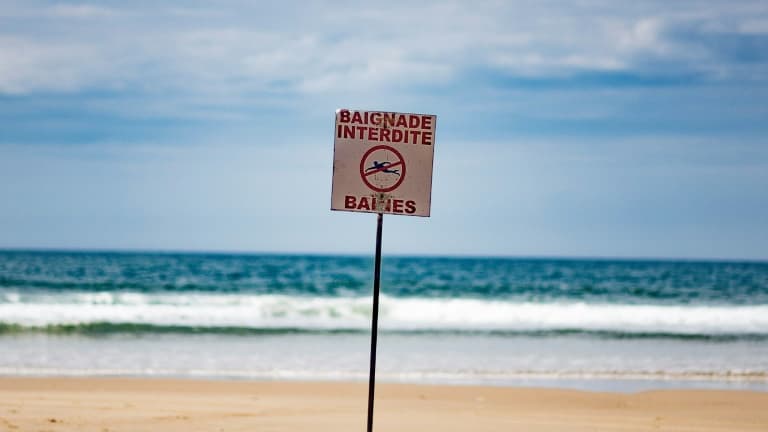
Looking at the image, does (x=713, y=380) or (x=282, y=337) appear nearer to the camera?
(x=713, y=380)

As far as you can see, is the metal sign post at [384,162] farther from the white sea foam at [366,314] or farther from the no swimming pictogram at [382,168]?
the white sea foam at [366,314]

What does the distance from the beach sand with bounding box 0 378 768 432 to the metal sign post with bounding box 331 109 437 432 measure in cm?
308

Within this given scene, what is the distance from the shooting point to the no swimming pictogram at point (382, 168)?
18.9 feet

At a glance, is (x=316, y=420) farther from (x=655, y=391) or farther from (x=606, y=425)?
(x=655, y=391)

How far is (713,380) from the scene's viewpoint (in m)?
12.2

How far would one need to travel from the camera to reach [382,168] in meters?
5.76

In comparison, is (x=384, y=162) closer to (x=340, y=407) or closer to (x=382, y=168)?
(x=382, y=168)

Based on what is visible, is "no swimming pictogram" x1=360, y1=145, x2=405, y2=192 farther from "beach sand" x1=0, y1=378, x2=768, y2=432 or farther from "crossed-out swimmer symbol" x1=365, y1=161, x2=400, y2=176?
"beach sand" x1=0, y1=378, x2=768, y2=432

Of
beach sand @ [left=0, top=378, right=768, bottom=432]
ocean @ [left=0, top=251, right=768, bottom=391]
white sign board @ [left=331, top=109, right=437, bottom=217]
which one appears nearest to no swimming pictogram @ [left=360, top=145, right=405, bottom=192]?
white sign board @ [left=331, top=109, right=437, bottom=217]

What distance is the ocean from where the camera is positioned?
12.5 m

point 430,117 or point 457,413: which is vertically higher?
point 430,117

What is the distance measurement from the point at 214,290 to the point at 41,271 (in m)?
15.8

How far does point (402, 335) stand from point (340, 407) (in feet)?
26.6

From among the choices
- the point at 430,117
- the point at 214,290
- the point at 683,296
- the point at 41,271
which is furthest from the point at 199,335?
the point at 41,271
